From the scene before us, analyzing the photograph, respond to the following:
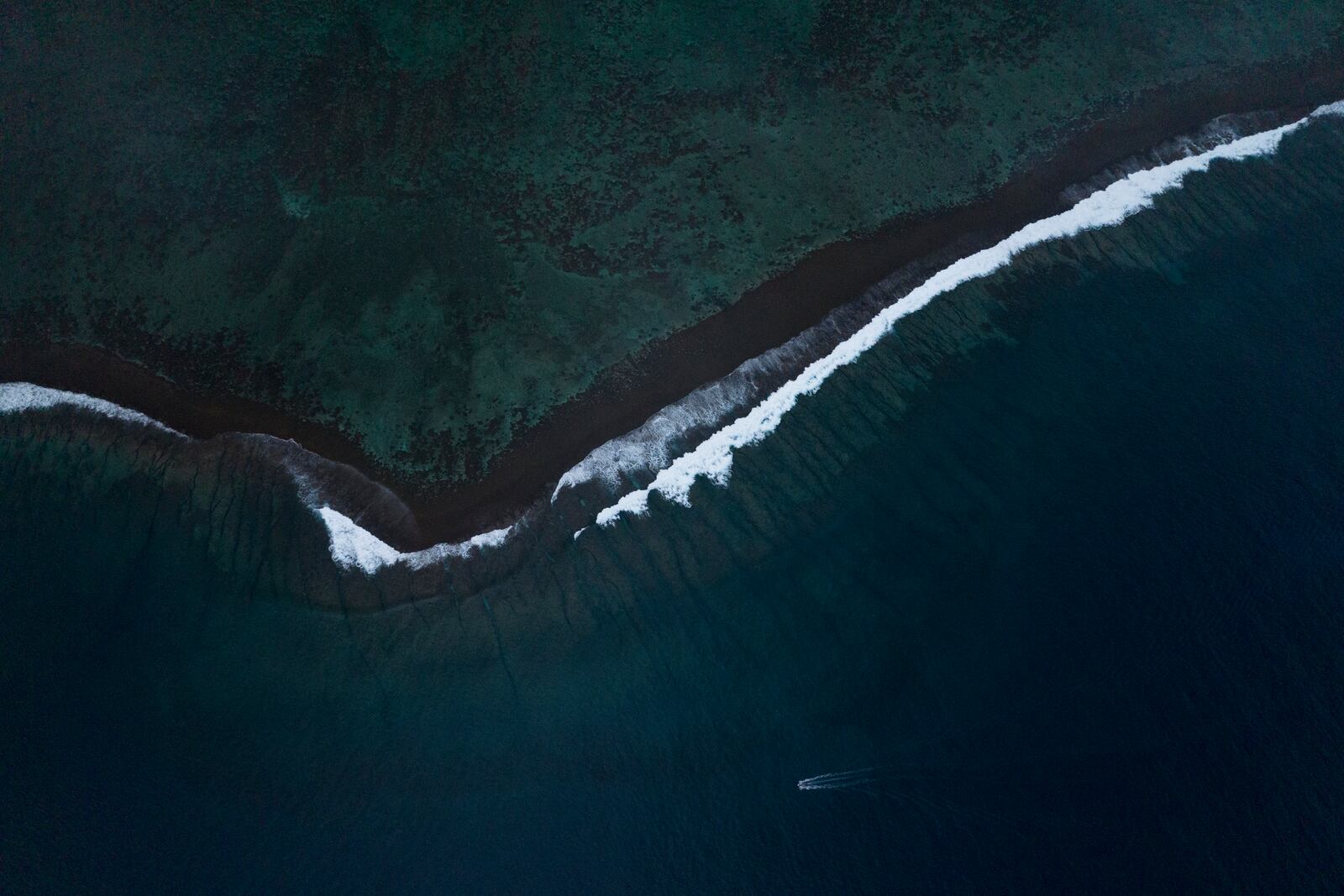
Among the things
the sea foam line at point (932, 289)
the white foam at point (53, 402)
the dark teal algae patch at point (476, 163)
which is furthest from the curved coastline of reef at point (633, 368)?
the sea foam line at point (932, 289)

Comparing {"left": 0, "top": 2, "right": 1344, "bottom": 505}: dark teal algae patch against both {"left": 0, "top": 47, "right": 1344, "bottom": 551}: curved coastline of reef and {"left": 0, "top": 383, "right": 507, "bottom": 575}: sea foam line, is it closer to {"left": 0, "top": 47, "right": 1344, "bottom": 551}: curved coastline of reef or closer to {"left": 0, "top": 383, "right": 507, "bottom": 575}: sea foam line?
{"left": 0, "top": 47, "right": 1344, "bottom": 551}: curved coastline of reef

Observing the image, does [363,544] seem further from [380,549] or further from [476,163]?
[476,163]

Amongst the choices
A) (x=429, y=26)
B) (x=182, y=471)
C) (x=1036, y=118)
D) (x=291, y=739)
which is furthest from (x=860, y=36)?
(x=291, y=739)

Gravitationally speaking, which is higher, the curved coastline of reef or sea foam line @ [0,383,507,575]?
the curved coastline of reef

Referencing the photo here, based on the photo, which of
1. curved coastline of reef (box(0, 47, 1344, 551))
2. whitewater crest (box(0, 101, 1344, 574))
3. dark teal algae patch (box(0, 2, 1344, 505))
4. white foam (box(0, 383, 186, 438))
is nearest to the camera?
whitewater crest (box(0, 101, 1344, 574))

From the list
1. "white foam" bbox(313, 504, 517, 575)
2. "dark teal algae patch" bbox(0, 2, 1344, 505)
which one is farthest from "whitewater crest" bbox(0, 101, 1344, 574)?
"dark teal algae patch" bbox(0, 2, 1344, 505)

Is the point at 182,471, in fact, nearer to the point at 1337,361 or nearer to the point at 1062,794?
the point at 1062,794

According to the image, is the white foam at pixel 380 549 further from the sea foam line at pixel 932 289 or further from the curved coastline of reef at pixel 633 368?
the sea foam line at pixel 932 289
